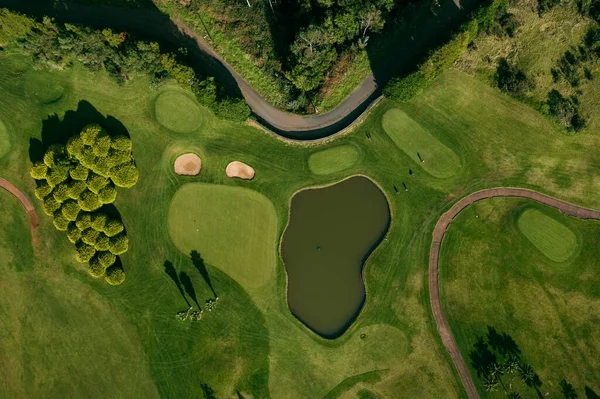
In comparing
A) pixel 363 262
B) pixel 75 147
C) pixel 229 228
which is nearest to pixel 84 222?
pixel 75 147

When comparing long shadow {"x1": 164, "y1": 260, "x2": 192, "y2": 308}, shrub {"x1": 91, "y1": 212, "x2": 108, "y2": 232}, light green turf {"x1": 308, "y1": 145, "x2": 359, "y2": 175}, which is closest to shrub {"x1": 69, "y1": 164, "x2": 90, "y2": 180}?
shrub {"x1": 91, "y1": 212, "x2": 108, "y2": 232}

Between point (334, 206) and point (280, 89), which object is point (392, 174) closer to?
point (334, 206)

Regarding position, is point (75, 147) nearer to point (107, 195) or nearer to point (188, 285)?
point (107, 195)

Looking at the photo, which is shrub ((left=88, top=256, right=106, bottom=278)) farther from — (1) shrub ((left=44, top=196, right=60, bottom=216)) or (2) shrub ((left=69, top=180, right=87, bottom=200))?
(2) shrub ((left=69, top=180, right=87, bottom=200))

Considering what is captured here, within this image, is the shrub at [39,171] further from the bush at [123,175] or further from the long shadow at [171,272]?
the long shadow at [171,272]

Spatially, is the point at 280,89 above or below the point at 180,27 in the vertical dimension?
below

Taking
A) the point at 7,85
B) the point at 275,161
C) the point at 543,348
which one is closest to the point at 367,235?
the point at 275,161
